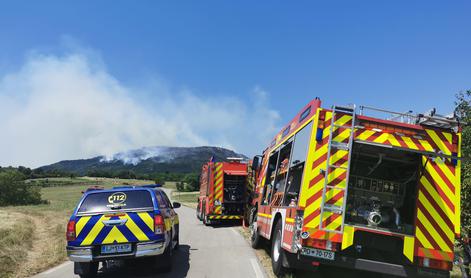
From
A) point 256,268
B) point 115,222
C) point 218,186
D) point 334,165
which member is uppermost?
point 334,165

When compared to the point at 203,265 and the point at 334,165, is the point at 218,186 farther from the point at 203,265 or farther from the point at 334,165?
the point at 334,165

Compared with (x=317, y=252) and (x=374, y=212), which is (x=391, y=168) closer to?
(x=374, y=212)

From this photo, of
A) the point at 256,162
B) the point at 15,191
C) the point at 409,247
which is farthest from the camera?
the point at 15,191

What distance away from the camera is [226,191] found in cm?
1967

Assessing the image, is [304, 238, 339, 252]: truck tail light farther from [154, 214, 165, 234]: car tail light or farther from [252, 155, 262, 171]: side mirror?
[252, 155, 262, 171]: side mirror

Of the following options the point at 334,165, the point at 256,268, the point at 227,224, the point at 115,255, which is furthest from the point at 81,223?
the point at 227,224

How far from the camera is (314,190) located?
6.73 m

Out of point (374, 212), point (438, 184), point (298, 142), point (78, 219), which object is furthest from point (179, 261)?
point (438, 184)

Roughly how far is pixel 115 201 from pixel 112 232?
2.22 ft

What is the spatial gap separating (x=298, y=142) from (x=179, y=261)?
13.3ft

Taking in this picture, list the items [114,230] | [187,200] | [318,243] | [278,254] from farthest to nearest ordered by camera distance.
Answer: [187,200]
[278,254]
[114,230]
[318,243]

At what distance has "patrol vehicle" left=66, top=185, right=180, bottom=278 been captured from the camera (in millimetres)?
7395

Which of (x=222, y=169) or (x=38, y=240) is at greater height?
(x=222, y=169)

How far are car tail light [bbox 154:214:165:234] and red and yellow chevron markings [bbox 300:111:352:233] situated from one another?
8.91 ft
